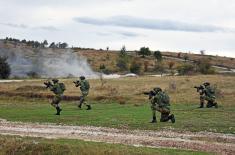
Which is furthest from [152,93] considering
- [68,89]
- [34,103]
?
[68,89]

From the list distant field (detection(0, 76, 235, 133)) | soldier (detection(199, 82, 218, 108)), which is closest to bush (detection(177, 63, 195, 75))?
distant field (detection(0, 76, 235, 133))

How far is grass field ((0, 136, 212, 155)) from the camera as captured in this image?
2647 centimetres

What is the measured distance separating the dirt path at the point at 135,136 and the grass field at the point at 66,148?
157 centimetres

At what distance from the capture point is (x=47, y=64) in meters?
129

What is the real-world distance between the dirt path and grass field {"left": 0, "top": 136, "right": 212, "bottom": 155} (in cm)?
157

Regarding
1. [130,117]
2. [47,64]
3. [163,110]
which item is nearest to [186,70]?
[47,64]

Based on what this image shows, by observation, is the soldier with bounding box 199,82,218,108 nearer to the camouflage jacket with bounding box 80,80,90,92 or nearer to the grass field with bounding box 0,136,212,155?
the camouflage jacket with bounding box 80,80,90,92

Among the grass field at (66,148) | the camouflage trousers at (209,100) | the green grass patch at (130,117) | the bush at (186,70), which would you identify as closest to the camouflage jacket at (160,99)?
the green grass patch at (130,117)

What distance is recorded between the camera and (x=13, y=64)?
125 m

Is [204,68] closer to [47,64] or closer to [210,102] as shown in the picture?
[47,64]

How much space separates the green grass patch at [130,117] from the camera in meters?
37.2

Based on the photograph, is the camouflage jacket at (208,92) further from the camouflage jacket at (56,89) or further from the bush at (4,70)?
the bush at (4,70)

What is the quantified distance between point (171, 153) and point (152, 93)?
13243 mm

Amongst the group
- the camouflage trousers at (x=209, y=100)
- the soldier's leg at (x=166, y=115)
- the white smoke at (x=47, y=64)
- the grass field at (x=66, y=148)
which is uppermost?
the white smoke at (x=47, y=64)
